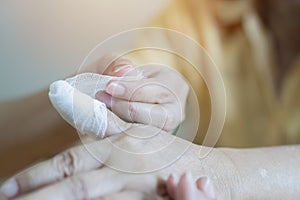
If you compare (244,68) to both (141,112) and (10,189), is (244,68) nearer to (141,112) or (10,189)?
(141,112)

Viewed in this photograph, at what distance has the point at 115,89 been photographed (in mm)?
523

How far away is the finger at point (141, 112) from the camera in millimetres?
522

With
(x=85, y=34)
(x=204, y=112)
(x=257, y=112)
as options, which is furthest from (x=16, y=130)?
(x=257, y=112)

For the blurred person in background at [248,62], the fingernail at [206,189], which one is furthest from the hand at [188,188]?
the blurred person in background at [248,62]

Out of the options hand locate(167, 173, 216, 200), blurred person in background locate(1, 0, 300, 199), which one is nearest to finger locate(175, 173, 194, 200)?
hand locate(167, 173, 216, 200)

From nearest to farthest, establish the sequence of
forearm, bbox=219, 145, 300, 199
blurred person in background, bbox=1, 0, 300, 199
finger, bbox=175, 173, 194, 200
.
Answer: finger, bbox=175, 173, 194, 200
forearm, bbox=219, 145, 300, 199
blurred person in background, bbox=1, 0, 300, 199

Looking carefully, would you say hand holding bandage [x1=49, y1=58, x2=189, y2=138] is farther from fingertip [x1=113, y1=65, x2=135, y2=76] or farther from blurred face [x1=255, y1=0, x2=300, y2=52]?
blurred face [x1=255, y1=0, x2=300, y2=52]

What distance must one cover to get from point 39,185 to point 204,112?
12.0 inches

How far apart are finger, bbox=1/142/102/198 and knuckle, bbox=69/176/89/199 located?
0.07 feet

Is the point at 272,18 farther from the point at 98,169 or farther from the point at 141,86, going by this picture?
the point at 98,169

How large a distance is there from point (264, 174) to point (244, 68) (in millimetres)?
290

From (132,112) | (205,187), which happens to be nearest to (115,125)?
(132,112)

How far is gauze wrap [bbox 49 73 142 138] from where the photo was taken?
48 centimetres

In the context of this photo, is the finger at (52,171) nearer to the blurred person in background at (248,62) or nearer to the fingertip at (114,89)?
the fingertip at (114,89)
